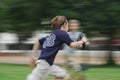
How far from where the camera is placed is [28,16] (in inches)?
787

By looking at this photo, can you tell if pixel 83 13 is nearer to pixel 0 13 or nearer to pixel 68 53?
pixel 0 13

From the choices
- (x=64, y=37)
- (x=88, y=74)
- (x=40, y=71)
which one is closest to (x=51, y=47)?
(x=64, y=37)

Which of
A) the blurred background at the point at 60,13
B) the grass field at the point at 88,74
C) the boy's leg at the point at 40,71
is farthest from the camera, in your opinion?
the blurred background at the point at 60,13

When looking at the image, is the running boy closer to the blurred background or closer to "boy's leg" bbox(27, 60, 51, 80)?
"boy's leg" bbox(27, 60, 51, 80)

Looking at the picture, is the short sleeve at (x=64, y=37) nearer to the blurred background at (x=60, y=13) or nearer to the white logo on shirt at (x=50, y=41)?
the white logo on shirt at (x=50, y=41)

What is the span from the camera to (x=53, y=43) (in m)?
7.41

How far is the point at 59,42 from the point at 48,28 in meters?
13.0

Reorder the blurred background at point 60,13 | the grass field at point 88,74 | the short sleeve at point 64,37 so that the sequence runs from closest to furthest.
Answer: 1. the short sleeve at point 64,37
2. the grass field at point 88,74
3. the blurred background at point 60,13

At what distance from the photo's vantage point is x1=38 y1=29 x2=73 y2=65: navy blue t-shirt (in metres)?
7.34

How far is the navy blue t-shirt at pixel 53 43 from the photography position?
24.1 ft

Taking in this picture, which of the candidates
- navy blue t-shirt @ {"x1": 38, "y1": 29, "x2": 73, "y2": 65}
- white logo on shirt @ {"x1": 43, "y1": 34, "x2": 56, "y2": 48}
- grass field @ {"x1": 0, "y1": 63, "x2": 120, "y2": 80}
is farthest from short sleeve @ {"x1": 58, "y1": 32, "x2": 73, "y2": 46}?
grass field @ {"x1": 0, "y1": 63, "x2": 120, "y2": 80}

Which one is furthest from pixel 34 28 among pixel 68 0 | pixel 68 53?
pixel 68 53

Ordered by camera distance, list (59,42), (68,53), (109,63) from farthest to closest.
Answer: (109,63) → (68,53) → (59,42)

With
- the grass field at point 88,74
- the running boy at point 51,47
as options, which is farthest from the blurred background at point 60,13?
the running boy at point 51,47
